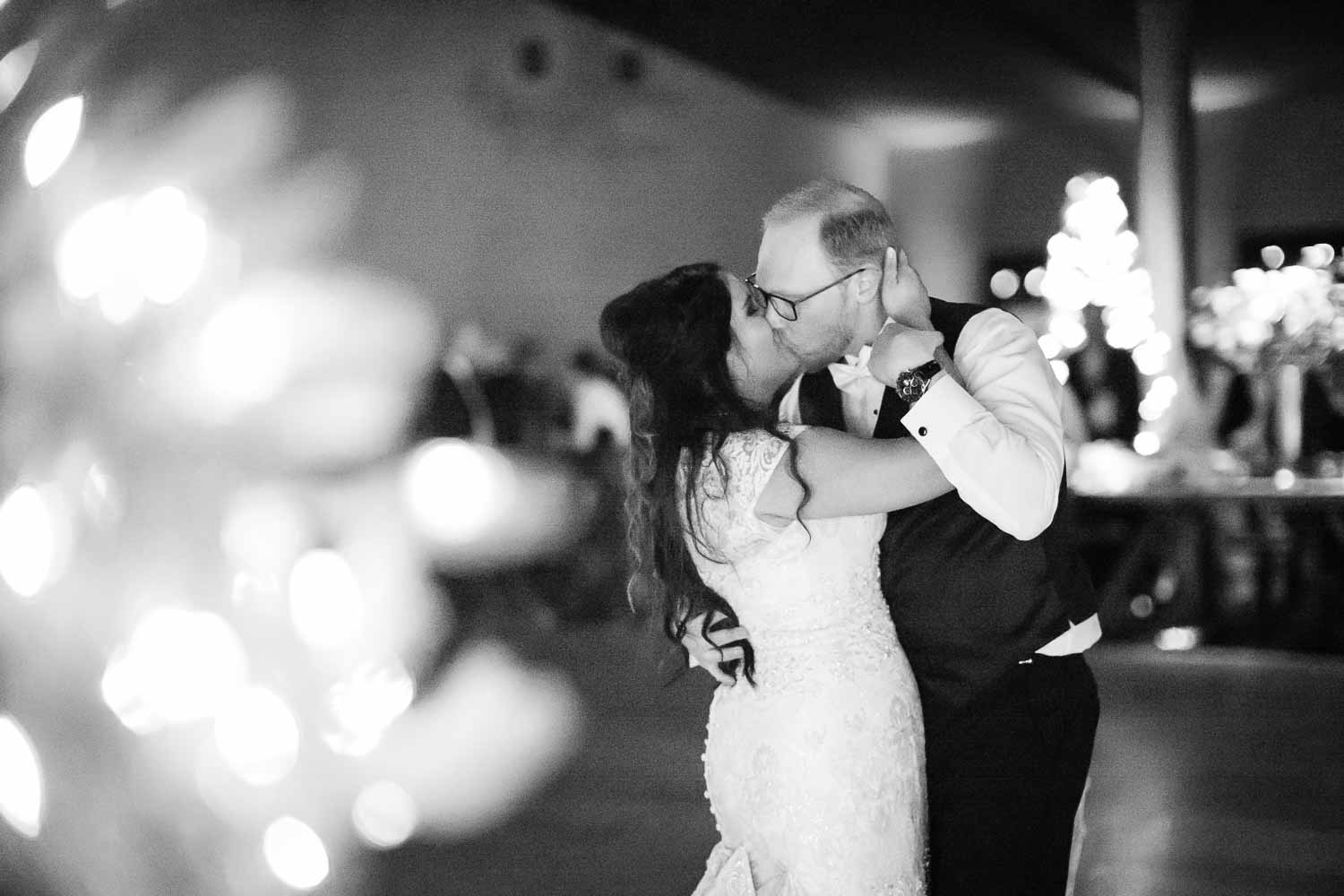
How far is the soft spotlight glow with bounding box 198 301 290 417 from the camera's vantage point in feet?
15.2

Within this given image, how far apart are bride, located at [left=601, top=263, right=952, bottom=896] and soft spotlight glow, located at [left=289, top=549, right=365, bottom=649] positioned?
386cm

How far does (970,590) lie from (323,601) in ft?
14.3

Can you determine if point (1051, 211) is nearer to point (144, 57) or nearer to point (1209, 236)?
point (1209, 236)

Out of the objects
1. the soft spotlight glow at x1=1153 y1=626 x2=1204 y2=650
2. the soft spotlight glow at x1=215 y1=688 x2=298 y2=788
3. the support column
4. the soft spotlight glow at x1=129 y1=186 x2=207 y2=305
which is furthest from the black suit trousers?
the support column

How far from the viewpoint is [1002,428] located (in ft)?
5.42

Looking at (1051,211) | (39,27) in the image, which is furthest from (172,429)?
(1051,211)

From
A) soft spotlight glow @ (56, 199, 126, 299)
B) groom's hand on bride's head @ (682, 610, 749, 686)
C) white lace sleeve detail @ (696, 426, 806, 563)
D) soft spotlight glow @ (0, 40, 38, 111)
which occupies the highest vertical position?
soft spotlight glow @ (0, 40, 38, 111)

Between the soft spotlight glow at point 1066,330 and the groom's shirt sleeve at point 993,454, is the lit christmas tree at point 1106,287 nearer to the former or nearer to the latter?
the soft spotlight glow at point 1066,330

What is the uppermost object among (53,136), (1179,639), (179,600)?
(53,136)

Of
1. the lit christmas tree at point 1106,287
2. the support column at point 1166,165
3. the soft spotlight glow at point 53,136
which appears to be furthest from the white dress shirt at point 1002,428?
the support column at point 1166,165

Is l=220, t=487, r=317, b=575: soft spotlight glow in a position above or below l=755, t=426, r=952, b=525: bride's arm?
below

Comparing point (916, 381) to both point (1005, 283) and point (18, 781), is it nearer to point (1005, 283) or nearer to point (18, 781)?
point (18, 781)

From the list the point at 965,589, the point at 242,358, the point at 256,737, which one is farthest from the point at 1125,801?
the point at 242,358

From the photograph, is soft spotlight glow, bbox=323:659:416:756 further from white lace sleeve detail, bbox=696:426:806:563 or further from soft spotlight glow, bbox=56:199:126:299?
white lace sleeve detail, bbox=696:426:806:563
